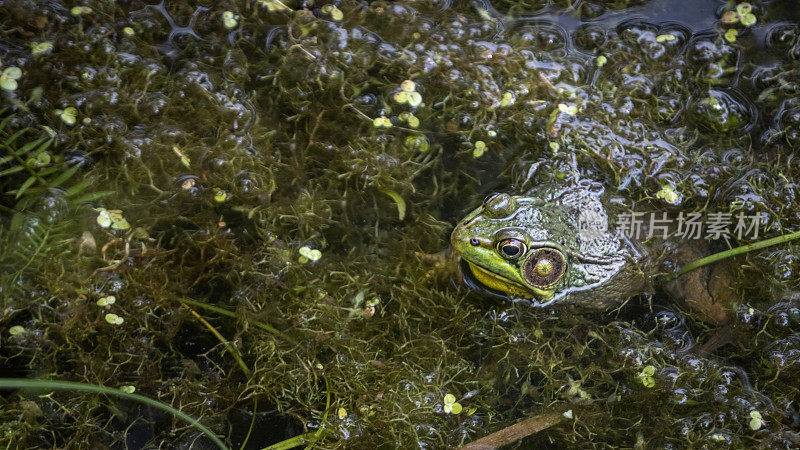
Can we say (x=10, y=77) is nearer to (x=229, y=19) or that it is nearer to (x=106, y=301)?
(x=229, y=19)

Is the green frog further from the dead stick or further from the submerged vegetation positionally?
the dead stick

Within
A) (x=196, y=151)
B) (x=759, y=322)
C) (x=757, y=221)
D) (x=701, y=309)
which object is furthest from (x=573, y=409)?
(x=196, y=151)

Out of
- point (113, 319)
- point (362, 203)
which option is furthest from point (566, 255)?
point (113, 319)

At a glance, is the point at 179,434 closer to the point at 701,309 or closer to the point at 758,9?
the point at 701,309

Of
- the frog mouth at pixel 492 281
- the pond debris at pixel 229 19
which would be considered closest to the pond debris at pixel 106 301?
the pond debris at pixel 229 19

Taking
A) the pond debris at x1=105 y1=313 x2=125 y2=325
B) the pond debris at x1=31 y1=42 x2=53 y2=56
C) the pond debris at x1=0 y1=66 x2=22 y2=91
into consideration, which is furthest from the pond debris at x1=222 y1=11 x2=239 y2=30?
the pond debris at x1=105 y1=313 x2=125 y2=325

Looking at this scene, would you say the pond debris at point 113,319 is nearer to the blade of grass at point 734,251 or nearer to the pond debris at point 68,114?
the pond debris at point 68,114
